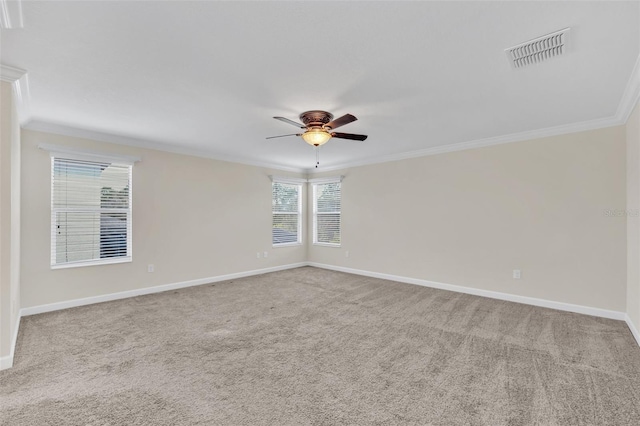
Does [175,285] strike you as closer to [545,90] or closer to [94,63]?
[94,63]

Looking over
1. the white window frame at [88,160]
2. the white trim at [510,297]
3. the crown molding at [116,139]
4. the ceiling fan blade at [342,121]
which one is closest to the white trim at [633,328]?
the white trim at [510,297]

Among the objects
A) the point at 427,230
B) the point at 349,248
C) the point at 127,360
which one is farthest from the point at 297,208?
the point at 127,360

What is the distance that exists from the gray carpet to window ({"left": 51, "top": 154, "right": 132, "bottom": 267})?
788 millimetres

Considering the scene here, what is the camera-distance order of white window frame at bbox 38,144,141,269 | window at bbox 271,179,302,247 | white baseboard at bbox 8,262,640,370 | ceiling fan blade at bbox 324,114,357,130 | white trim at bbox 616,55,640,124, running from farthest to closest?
1. window at bbox 271,179,302,247
2. white window frame at bbox 38,144,141,269
3. white baseboard at bbox 8,262,640,370
4. ceiling fan blade at bbox 324,114,357,130
5. white trim at bbox 616,55,640,124

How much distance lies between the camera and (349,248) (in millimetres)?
6504

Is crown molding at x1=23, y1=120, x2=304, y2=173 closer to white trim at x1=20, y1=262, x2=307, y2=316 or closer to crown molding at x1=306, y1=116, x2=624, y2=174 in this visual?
white trim at x1=20, y1=262, x2=307, y2=316

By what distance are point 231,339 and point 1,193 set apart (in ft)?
7.66

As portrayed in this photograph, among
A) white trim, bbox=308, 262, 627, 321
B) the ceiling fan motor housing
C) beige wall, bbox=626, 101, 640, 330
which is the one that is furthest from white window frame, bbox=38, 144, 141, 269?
beige wall, bbox=626, 101, 640, 330

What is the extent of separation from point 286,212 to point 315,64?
194 inches

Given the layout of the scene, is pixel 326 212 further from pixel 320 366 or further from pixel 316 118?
pixel 320 366

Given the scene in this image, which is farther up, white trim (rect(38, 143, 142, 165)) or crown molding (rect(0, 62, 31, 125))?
crown molding (rect(0, 62, 31, 125))

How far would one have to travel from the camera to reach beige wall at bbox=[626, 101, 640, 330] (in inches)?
119

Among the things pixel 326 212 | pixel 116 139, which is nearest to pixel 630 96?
pixel 326 212

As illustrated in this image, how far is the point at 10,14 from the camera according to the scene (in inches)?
69.0
